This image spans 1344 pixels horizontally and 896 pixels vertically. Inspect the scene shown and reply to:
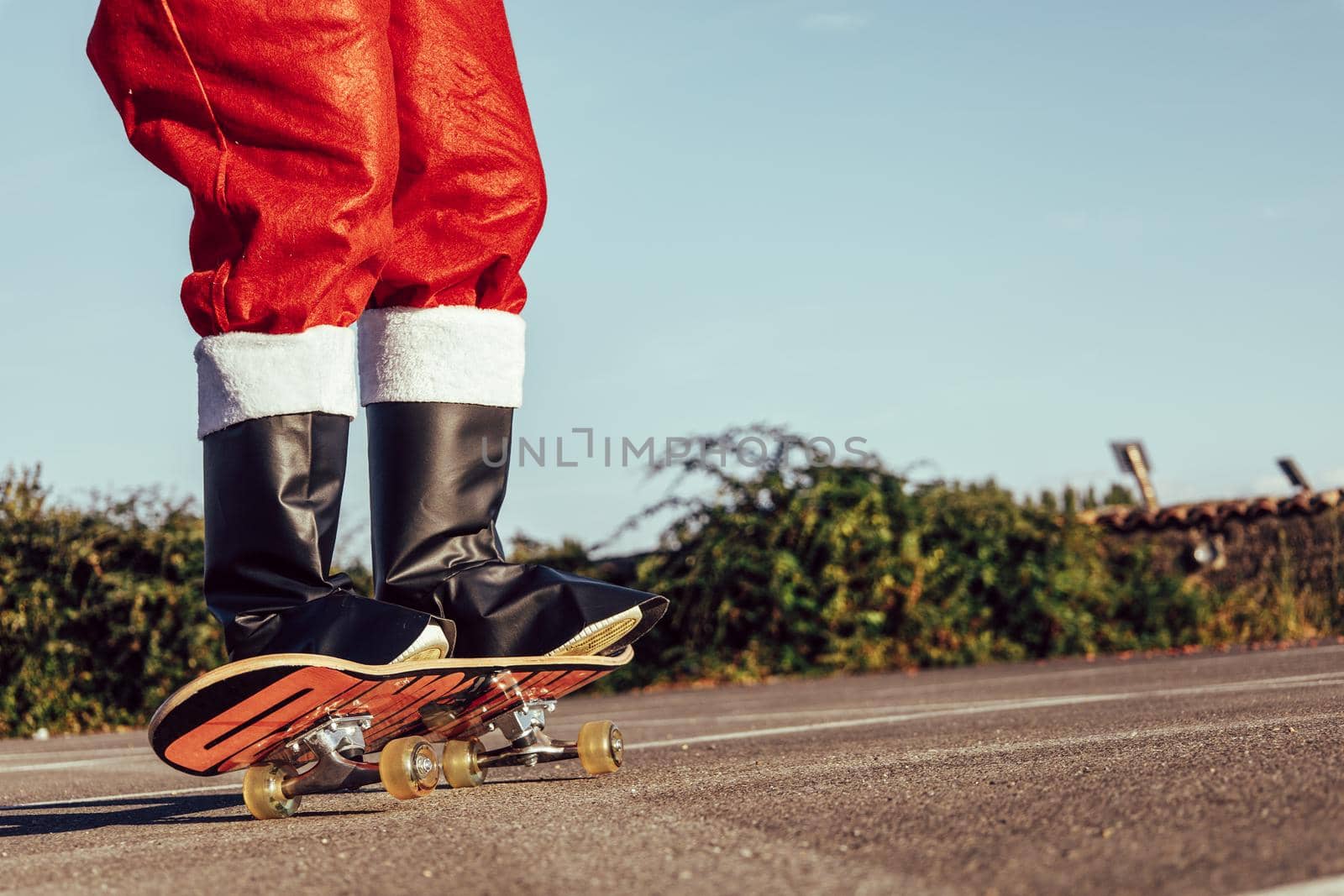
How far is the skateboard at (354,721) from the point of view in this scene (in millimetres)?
2034

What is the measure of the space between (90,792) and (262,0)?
2.20 metres

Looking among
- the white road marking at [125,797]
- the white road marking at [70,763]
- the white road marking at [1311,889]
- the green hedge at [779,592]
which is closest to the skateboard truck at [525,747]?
the white road marking at [125,797]

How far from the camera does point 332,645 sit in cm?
208

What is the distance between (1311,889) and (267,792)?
1.69 metres

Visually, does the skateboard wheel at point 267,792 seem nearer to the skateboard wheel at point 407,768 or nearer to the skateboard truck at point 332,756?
the skateboard truck at point 332,756

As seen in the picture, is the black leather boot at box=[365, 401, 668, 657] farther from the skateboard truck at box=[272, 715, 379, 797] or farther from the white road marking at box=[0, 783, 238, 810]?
the white road marking at box=[0, 783, 238, 810]

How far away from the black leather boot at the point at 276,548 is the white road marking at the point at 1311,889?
55.1 inches

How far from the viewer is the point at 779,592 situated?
31.7ft

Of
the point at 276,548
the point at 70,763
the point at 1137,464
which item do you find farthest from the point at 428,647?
the point at 1137,464

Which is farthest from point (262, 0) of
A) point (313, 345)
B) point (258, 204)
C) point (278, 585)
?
point (278, 585)

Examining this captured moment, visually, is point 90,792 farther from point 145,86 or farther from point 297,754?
point 145,86

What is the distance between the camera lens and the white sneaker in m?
2.12

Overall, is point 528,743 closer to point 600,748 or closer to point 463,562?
point 600,748

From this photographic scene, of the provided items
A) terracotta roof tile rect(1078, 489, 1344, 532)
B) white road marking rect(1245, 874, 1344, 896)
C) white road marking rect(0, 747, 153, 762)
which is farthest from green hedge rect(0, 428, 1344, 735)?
white road marking rect(1245, 874, 1344, 896)
